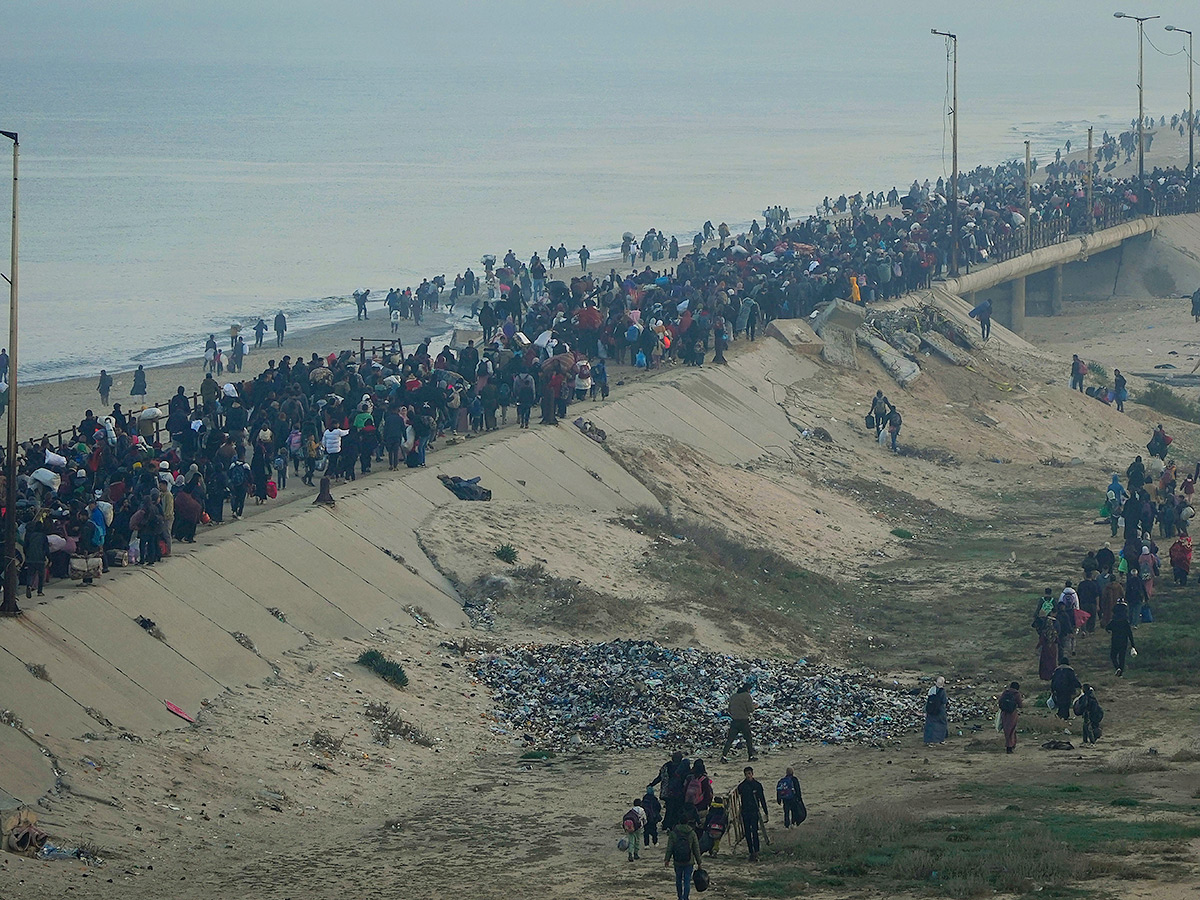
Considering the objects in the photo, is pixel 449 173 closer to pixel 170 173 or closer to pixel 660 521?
Result: pixel 170 173

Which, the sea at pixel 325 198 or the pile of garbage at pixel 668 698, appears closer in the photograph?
the pile of garbage at pixel 668 698

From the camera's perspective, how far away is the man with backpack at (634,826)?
16.5 m

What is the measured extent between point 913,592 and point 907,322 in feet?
54.2

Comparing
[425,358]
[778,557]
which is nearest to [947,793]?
[778,557]

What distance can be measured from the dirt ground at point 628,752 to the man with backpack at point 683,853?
73 centimetres

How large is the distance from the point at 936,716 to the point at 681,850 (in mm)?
6726

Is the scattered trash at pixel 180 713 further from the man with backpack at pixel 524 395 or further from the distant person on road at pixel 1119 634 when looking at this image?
the man with backpack at pixel 524 395

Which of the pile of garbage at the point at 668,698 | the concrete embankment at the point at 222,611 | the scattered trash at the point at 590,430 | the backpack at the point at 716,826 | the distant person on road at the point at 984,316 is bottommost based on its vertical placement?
the pile of garbage at the point at 668,698

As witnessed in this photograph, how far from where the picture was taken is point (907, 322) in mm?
45094

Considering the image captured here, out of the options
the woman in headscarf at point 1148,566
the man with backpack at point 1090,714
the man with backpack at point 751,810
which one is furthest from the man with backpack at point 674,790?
the woman in headscarf at point 1148,566

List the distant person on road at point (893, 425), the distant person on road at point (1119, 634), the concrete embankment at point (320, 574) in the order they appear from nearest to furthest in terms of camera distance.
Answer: the concrete embankment at point (320, 574)
the distant person on road at point (1119, 634)
the distant person on road at point (893, 425)

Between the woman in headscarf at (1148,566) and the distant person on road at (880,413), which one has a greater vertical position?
the distant person on road at (880,413)

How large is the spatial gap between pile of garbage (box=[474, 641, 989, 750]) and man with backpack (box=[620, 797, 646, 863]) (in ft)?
13.5

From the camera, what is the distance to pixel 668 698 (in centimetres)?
2200
